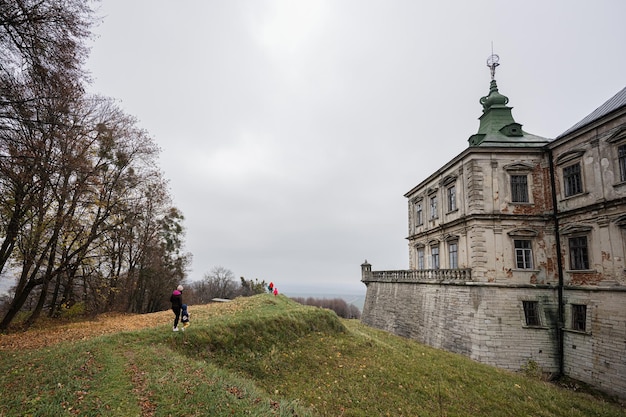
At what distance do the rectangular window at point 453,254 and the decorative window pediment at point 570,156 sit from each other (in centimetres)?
791

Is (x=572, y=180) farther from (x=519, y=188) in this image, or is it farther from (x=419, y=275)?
(x=419, y=275)

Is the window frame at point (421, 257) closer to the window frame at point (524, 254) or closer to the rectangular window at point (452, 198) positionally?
the rectangular window at point (452, 198)

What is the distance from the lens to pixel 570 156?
17.8 meters

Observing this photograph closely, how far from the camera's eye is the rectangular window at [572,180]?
687 inches

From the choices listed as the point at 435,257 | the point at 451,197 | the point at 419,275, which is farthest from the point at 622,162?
the point at 419,275

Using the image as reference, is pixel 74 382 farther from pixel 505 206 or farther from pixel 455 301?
pixel 505 206

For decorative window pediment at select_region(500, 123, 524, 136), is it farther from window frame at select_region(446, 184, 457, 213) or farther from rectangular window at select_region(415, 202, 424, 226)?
rectangular window at select_region(415, 202, 424, 226)

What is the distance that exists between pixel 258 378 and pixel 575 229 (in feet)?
61.5

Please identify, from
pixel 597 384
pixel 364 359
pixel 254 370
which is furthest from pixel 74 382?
pixel 597 384

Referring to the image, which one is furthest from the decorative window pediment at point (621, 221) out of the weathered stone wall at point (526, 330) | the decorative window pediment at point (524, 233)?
the decorative window pediment at point (524, 233)

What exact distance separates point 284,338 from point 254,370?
2773 mm

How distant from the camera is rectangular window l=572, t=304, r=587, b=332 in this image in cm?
1647

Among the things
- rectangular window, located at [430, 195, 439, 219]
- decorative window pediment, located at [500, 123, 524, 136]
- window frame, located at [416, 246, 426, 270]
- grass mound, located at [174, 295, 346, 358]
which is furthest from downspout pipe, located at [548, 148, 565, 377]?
grass mound, located at [174, 295, 346, 358]

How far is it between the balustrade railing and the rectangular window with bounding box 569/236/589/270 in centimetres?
557
